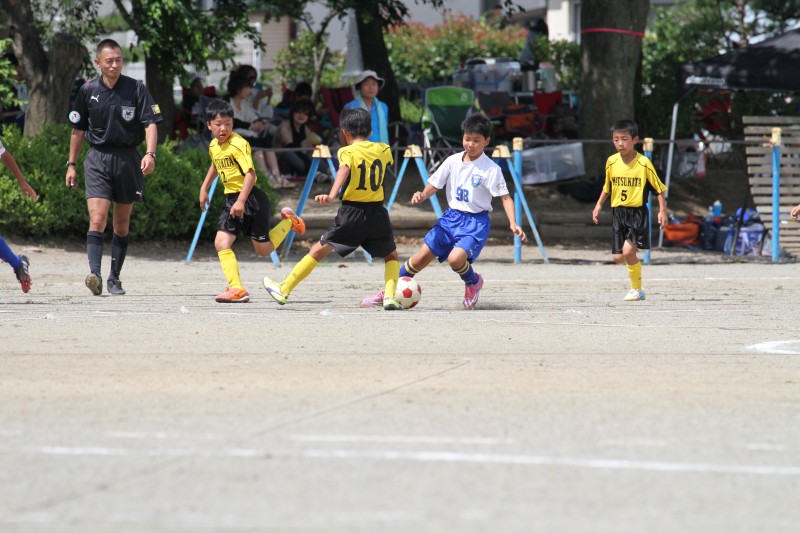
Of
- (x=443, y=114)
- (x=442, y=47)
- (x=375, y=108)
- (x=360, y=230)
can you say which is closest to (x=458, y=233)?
(x=360, y=230)

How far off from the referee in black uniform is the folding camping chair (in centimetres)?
904

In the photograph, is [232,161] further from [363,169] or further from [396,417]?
[396,417]

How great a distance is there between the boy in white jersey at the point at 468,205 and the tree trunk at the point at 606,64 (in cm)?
914

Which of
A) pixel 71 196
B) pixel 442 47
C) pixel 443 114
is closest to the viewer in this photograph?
pixel 71 196

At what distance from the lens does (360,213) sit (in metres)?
9.76

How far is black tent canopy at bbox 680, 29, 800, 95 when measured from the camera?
17.2 metres

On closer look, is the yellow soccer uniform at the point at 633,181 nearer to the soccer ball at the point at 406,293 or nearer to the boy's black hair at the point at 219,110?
the soccer ball at the point at 406,293

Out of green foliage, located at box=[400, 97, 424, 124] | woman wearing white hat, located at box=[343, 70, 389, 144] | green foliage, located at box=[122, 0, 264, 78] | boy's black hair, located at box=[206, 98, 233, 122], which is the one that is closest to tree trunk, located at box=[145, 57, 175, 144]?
green foliage, located at box=[122, 0, 264, 78]

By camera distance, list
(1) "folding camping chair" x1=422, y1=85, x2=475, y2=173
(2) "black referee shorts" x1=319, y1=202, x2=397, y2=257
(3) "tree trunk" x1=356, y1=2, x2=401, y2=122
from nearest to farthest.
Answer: (2) "black referee shorts" x1=319, y1=202, x2=397, y2=257 → (1) "folding camping chair" x1=422, y1=85, x2=475, y2=173 → (3) "tree trunk" x1=356, y1=2, x2=401, y2=122

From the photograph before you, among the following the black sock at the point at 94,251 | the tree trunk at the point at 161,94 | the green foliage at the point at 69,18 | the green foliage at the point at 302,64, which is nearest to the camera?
the black sock at the point at 94,251

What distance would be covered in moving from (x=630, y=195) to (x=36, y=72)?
26.7 feet

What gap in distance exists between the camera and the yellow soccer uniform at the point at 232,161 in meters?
10.0

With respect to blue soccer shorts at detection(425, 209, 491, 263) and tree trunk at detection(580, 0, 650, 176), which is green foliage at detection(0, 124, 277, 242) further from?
tree trunk at detection(580, 0, 650, 176)

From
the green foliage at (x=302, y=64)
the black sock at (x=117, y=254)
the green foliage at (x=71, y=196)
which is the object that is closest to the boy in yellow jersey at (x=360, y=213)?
the black sock at (x=117, y=254)
